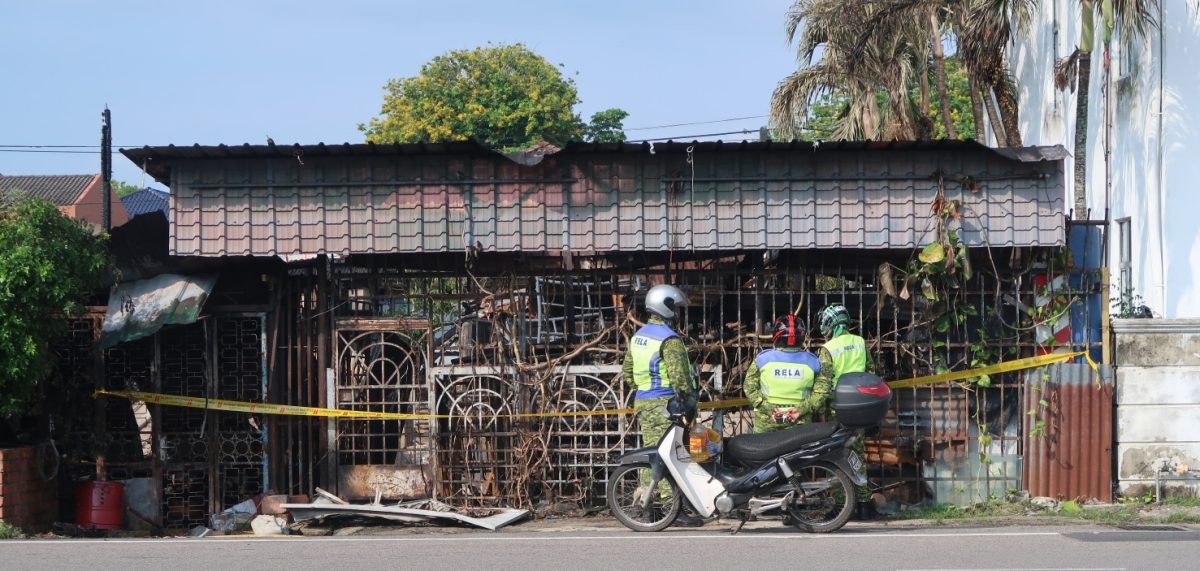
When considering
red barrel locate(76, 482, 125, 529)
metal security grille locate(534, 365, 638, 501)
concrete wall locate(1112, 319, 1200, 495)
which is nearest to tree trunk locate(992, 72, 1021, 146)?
concrete wall locate(1112, 319, 1200, 495)

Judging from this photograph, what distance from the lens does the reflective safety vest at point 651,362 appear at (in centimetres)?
983

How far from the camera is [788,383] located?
995cm

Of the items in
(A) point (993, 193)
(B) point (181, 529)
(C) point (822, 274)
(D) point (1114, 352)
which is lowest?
(B) point (181, 529)

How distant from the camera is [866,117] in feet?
74.1

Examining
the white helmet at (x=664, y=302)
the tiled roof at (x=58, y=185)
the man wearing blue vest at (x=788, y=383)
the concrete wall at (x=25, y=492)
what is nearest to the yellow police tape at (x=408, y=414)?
the concrete wall at (x=25, y=492)

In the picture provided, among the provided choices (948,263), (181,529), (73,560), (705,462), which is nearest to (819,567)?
(705,462)

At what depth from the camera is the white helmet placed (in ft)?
32.7

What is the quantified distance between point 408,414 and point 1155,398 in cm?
673

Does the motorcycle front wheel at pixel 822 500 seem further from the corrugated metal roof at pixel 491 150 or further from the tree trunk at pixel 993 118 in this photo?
the tree trunk at pixel 993 118

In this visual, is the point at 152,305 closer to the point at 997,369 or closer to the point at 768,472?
the point at 768,472

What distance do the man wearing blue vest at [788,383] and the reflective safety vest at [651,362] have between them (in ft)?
2.63

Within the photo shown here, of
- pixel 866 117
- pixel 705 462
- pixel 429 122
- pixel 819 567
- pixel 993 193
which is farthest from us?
pixel 429 122

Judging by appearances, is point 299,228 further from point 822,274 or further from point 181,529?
point 822,274

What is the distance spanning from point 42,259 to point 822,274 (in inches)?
263
